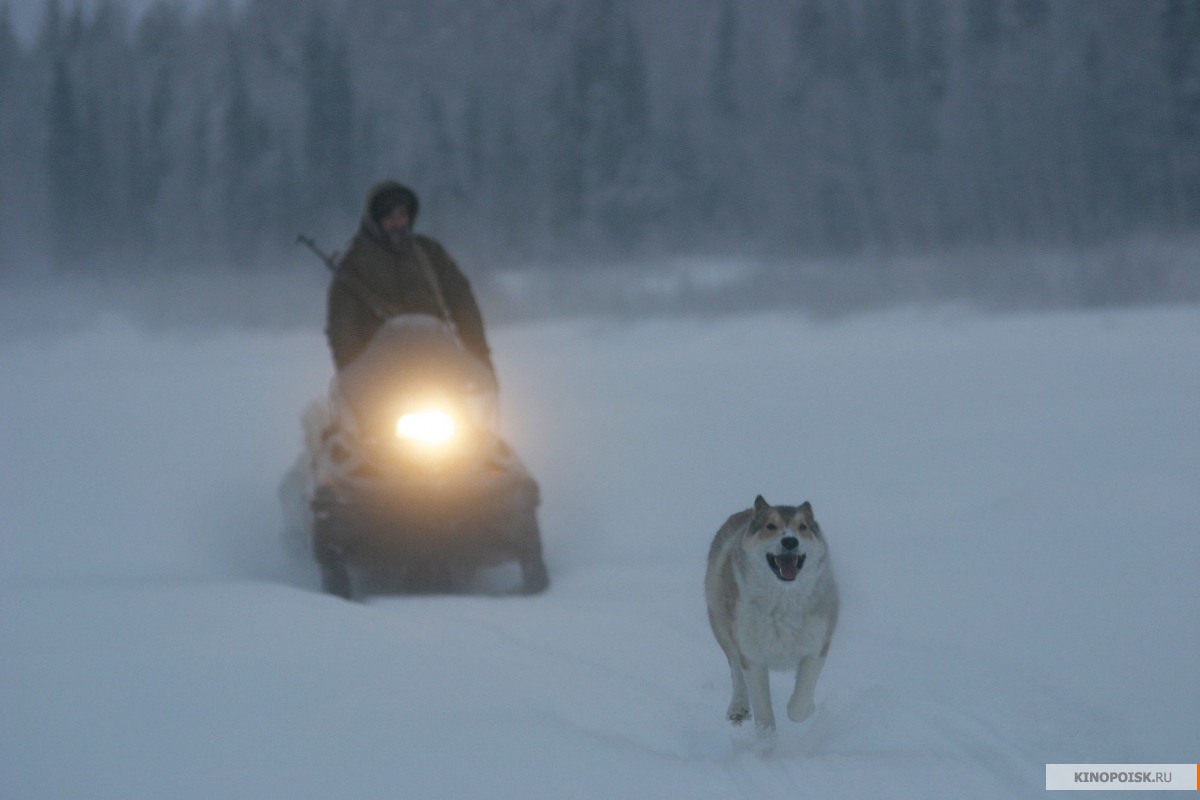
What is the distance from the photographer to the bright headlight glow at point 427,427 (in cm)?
827

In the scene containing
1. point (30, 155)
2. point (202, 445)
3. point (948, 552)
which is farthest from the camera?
point (30, 155)

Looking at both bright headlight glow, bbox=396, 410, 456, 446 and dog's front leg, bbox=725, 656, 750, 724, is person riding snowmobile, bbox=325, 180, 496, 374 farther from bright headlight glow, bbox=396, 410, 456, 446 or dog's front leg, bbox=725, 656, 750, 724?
dog's front leg, bbox=725, 656, 750, 724

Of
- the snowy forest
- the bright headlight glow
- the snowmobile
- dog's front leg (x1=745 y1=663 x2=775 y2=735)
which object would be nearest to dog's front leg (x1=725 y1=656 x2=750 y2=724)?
dog's front leg (x1=745 y1=663 x2=775 y2=735)

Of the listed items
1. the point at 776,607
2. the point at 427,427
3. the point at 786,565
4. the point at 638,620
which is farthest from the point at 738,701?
the point at 427,427

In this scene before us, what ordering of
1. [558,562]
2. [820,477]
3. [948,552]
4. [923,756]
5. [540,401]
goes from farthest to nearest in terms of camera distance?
[540,401]
[820,477]
[558,562]
[948,552]
[923,756]

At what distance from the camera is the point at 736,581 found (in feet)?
16.6

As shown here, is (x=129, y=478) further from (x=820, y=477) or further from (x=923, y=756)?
(x=923, y=756)

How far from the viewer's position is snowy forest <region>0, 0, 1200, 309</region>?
3000cm

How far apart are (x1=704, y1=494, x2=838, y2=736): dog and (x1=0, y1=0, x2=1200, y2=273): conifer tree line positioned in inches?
980

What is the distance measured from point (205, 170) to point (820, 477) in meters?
33.4

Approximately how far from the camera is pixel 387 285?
30.6 feet

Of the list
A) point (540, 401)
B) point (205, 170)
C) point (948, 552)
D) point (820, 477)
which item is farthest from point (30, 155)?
point (948, 552)

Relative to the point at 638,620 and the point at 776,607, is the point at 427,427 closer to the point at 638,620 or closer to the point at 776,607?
the point at 638,620

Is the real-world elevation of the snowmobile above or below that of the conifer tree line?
below
